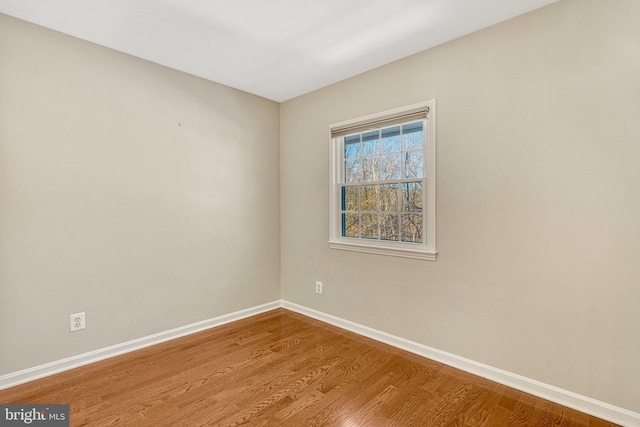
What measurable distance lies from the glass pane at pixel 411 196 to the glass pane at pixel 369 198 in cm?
30

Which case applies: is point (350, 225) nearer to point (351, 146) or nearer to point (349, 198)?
point (349, 198)

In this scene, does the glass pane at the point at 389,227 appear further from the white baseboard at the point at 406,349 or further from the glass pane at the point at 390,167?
the white baseboard at the point at 406,349

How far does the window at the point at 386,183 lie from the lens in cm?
259

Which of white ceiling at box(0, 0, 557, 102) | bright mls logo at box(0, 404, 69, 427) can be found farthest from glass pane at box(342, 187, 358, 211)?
bright mls logo at box(0, 404, 69, 427)

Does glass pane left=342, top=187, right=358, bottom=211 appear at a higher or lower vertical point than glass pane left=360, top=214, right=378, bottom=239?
higher

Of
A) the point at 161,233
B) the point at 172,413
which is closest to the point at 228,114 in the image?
the point at 161,233

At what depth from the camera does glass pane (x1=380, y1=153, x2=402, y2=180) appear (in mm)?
2844

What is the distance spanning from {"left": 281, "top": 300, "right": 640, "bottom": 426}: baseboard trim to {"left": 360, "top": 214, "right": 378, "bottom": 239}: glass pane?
33.9 inches

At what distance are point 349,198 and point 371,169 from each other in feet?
1.27

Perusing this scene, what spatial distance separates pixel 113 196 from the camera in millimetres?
2562

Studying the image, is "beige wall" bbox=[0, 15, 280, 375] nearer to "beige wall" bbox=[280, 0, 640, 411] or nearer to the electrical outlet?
the electrical outlet

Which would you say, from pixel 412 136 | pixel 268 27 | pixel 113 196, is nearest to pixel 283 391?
pixel 113 196

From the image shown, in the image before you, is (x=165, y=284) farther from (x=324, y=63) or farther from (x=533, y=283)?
(x=533, y=283)

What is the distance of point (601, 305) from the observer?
184 centimetres
